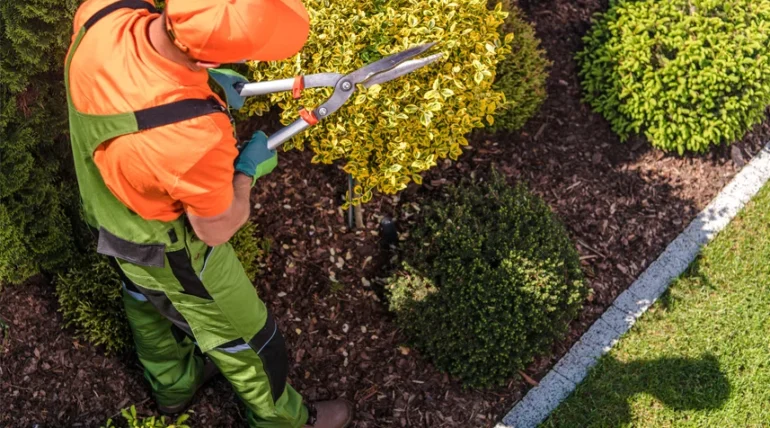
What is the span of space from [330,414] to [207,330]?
3.65 feet

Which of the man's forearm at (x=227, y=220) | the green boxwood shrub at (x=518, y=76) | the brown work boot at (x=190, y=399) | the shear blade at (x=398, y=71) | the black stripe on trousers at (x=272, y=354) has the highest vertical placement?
the shear blade at (x=398, y=71)

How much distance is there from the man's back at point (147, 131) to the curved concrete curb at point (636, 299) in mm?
2548

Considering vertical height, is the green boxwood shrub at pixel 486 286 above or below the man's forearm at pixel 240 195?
below

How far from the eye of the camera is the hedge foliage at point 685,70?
538 centimetres

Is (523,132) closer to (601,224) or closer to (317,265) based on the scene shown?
(601,224)

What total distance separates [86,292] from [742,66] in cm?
439

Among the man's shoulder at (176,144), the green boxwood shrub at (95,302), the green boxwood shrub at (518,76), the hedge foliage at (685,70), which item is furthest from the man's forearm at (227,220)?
the hedge foliage at (685,70)

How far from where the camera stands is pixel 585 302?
5.11 m

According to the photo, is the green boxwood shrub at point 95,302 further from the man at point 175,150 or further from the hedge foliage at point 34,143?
the man at point 175,150

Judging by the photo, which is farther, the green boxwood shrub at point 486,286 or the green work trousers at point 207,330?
the green boxwood shrub at point 486,286

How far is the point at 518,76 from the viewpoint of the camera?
5.22m

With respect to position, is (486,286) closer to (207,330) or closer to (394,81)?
(394,81)

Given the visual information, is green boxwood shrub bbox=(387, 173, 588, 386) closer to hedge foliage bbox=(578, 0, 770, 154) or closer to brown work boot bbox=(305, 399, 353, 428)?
brown work boot bbox=(305, 399, 353, 428)

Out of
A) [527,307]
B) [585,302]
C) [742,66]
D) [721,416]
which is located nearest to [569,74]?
[742,66]
